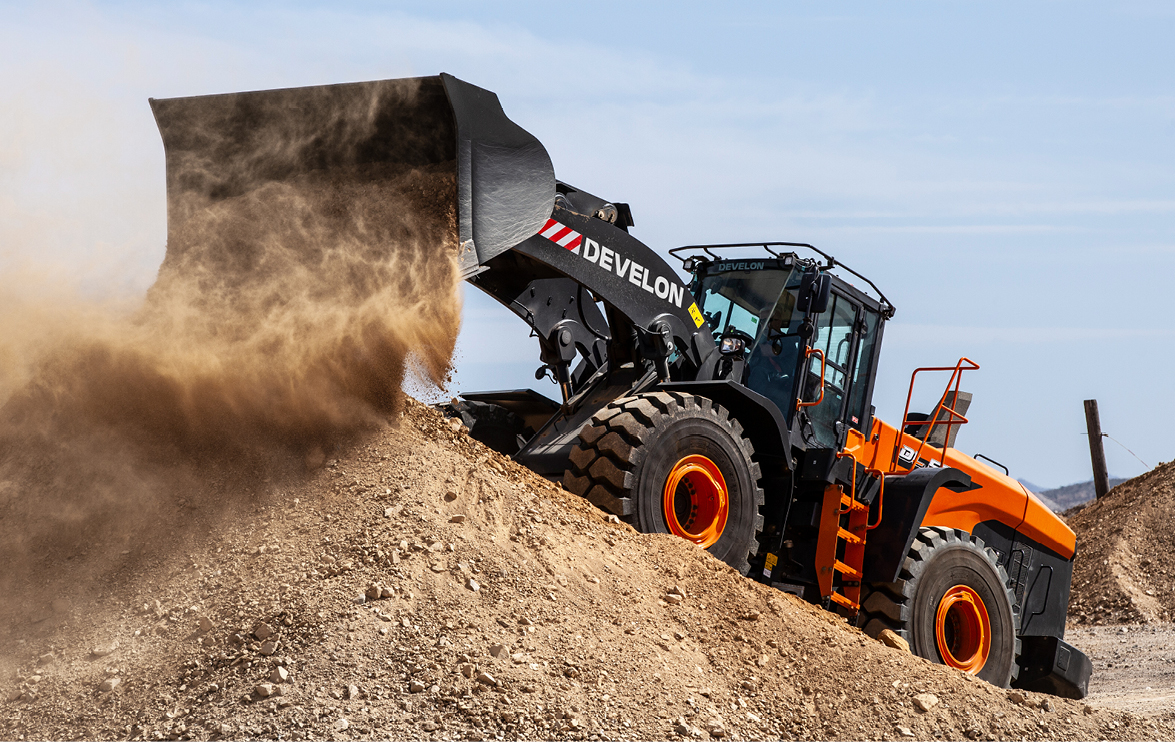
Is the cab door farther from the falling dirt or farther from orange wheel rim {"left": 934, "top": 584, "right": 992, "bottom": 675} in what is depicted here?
the falling dirt

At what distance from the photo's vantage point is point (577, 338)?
8648mm

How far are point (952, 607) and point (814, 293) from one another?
10.1 feet

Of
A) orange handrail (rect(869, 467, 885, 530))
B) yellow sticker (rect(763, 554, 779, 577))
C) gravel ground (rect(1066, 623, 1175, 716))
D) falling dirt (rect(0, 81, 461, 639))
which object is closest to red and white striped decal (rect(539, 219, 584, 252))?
falling dirt (rect(0, 81, 461, 639))

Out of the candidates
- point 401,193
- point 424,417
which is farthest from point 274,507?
point 401,193

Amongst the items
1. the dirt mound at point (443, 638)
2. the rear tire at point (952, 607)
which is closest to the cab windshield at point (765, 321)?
the rear tire at point (952, 607)

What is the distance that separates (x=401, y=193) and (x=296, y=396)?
1443mm

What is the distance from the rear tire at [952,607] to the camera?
8.74 metres

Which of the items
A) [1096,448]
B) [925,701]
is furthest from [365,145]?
[1096,448]

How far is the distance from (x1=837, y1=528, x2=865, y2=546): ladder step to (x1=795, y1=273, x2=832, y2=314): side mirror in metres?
1.82

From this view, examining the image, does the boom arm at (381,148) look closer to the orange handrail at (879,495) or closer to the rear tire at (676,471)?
the rear tire at (676,471)

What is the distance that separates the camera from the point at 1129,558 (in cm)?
1672

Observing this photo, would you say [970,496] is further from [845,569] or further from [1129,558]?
[1129,558]

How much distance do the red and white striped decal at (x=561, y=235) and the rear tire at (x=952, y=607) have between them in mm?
3823

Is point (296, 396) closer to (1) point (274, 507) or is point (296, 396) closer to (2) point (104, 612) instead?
(1) point (274, 507)
